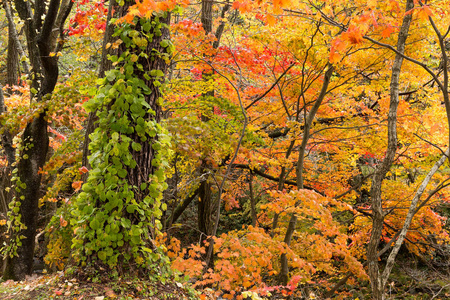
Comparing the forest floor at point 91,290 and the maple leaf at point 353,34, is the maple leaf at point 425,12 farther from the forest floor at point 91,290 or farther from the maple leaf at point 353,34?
the forest floor at point 91,290

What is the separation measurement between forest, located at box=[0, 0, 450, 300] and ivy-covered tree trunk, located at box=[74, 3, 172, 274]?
1 cm

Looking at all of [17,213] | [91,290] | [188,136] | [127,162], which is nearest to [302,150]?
[188,136]

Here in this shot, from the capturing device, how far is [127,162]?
2828 mm

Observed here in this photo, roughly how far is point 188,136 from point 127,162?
1754mm

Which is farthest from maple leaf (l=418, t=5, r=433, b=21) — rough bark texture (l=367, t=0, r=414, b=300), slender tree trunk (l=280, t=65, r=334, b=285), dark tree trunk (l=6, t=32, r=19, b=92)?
dark tree trunk (l=6, t=32, r=19, b=92)

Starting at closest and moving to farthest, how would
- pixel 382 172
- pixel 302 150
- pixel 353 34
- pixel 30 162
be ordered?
1. pixel 353 34
2. pixel 382 172
3. pixel 30 162
4. pixel 302 150

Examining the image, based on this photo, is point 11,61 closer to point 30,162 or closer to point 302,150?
point 30,162

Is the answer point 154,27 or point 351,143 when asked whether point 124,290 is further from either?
point 351,143

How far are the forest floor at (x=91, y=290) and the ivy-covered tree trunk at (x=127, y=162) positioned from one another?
0.16 m

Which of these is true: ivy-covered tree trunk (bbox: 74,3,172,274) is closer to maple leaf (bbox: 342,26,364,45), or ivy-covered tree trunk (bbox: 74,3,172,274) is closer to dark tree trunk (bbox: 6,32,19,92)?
maple leaf (bbox: 342,26,364,45)

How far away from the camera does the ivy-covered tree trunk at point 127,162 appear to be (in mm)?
2768

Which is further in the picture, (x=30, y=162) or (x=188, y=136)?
(x=30, y=162)

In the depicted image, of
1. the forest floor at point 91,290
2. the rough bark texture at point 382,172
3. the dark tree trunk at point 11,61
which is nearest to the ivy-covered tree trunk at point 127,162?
the forest floor at point 91,290

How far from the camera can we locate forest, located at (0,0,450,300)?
2.85 metres
